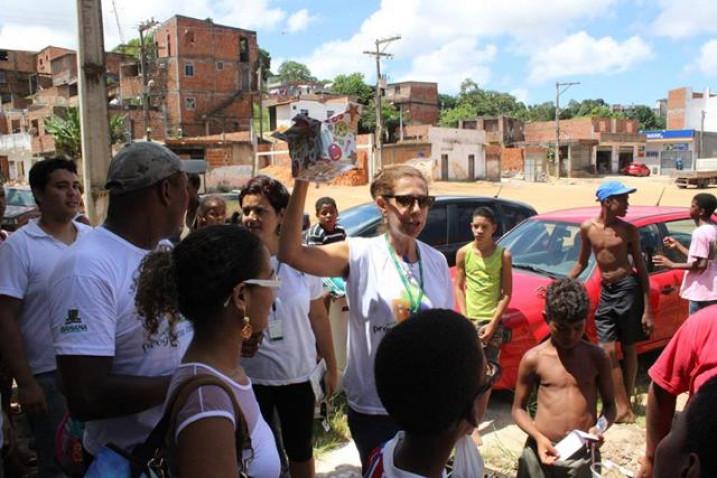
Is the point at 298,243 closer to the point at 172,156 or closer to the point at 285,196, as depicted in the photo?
the point at 172,156

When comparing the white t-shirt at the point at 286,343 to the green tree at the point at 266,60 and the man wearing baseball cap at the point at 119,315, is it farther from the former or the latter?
the green tree at the point at 266,60

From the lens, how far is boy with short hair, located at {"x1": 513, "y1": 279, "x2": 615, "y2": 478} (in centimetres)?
303

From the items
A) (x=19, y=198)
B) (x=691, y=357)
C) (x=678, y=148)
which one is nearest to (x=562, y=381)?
(x=691, y=357)

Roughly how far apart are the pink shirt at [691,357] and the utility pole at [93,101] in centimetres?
402

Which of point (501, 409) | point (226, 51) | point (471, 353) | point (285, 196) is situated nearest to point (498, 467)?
point (501, 409)

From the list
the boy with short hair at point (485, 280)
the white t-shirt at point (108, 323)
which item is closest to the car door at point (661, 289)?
the boy with short hair at point (485, 280)

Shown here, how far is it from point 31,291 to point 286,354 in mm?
1304

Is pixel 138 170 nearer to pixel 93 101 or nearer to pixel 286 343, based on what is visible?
pixel 286 343

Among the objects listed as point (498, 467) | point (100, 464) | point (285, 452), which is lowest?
point (498, 467)

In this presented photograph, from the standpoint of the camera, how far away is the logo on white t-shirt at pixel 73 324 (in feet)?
5.82

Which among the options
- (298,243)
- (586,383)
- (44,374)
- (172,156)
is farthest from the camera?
(586,383)

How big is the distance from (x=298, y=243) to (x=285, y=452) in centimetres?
138

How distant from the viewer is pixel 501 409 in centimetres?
493

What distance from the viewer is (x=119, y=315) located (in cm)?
187
